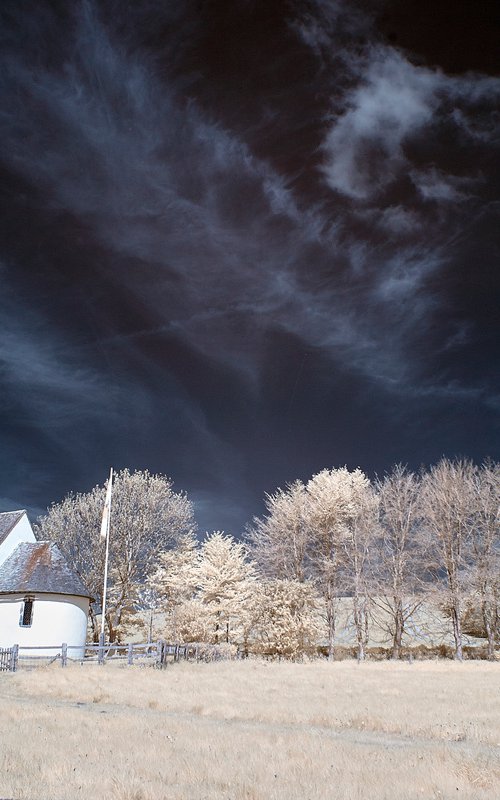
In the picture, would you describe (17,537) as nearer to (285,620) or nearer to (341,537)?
(285,620)

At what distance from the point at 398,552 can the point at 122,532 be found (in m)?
22.9

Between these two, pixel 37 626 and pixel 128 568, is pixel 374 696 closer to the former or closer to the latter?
pixel 37 626

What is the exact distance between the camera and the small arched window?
39.9 meters

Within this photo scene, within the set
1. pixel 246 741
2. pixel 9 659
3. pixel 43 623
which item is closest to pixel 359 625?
pixel 43 623

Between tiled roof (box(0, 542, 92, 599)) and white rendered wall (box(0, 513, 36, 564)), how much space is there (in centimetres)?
43

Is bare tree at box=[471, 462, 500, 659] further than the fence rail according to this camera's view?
Yes

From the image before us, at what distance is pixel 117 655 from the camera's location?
1344 inches

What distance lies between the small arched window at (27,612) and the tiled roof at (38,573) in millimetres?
914

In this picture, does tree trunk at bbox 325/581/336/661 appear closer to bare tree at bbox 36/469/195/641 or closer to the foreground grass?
bare tree at bbox 36/469/195/641

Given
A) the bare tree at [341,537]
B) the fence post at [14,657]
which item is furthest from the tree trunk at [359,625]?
the fence post at [14,657]

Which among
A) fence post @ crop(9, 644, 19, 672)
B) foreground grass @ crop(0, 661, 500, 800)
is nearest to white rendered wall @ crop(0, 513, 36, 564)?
fence post @ crop(9, 644, 19, 672)

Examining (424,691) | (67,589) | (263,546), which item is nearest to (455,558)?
(263,546)

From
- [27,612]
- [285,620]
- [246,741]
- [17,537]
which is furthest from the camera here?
[17,537]

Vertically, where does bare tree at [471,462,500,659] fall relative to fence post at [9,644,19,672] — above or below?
above
